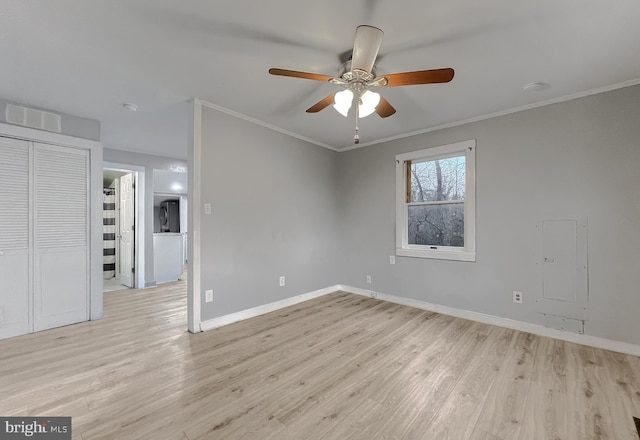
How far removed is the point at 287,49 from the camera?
78.4 inches

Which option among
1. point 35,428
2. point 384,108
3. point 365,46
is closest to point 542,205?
point 384,108

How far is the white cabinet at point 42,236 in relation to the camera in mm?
2748

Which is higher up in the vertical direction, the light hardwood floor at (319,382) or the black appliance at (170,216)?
the black appliance at (170,216)

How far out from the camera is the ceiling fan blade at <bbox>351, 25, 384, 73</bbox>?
1479mm

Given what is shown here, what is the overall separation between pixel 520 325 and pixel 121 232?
662 centimetres

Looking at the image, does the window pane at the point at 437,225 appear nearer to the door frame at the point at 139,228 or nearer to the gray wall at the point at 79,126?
the gray wall at the point at 79,126

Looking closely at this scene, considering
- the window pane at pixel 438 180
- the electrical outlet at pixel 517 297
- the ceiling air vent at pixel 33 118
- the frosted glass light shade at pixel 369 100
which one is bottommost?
the electrical outlet at pixel 517 297

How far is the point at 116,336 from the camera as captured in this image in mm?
2783

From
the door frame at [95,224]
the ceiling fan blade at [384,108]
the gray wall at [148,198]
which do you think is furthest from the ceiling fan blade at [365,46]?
the gray wall at [148,198]

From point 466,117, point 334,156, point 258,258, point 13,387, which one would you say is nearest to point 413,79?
point 466,117

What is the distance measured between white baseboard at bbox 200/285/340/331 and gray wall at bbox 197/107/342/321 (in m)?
0.06

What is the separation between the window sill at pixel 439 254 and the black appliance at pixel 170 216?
569cm

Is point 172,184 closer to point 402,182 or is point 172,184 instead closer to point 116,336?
point 116,336

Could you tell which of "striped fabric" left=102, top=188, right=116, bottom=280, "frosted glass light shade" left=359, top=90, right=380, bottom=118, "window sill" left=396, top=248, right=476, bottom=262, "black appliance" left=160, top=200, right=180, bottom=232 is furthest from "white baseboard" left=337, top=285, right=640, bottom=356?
"striped fabric" left=102, top=188, right=116, bottom=280
